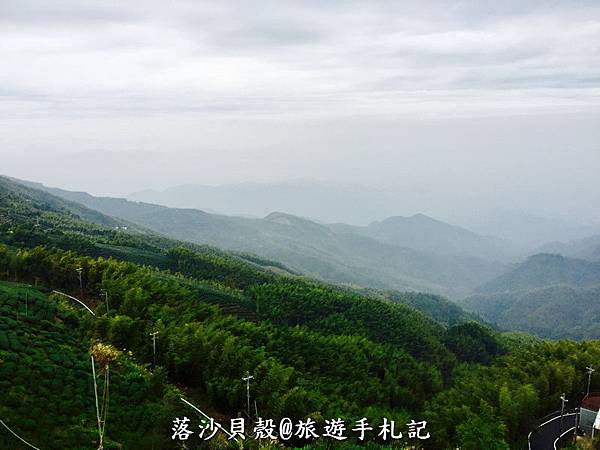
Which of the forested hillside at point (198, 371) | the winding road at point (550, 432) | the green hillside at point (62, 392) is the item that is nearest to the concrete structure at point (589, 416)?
the winding road at point (550, 432)

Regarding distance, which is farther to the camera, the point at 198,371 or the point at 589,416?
the point at 198,371

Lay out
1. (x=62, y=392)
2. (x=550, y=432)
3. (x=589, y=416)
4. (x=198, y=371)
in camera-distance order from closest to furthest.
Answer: (x=62, y=392), (x=589, y=416), (x=550, y=432), (x=198, y=371)

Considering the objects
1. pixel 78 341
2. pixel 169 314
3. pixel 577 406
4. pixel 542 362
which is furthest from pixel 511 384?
pixel 78 341

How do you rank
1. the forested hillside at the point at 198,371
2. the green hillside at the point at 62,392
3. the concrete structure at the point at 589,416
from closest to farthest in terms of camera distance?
the green hillside at the point at 62,392 < the forested hillside at the point at 198,371 < the concrete structure at the point at 589,416

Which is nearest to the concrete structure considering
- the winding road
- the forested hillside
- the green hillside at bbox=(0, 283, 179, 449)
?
the winding road

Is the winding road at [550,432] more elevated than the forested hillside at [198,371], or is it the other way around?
the forested hillside at [198,371]

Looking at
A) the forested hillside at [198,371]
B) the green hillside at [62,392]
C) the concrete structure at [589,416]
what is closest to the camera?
the green hillside at [62,392]

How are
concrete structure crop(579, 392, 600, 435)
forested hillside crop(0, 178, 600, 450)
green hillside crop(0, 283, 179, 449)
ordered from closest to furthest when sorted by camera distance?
green hillside crop(0, 283, 179, 449) < forested hillside crop(0, 178, 600, 450) < concrete structure crop(579, 392, 600, 435)

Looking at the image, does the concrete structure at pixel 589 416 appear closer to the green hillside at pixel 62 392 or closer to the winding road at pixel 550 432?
the winding road at pixel 550 432

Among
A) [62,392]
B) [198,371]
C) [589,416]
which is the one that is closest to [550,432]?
[589,416]

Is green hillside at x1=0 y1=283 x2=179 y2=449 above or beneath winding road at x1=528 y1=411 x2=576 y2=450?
above

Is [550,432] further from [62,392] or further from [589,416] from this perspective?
[62,392]

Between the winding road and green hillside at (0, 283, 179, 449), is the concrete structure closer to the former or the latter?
the winding road

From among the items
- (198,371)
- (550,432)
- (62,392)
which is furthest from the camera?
(198,371)
